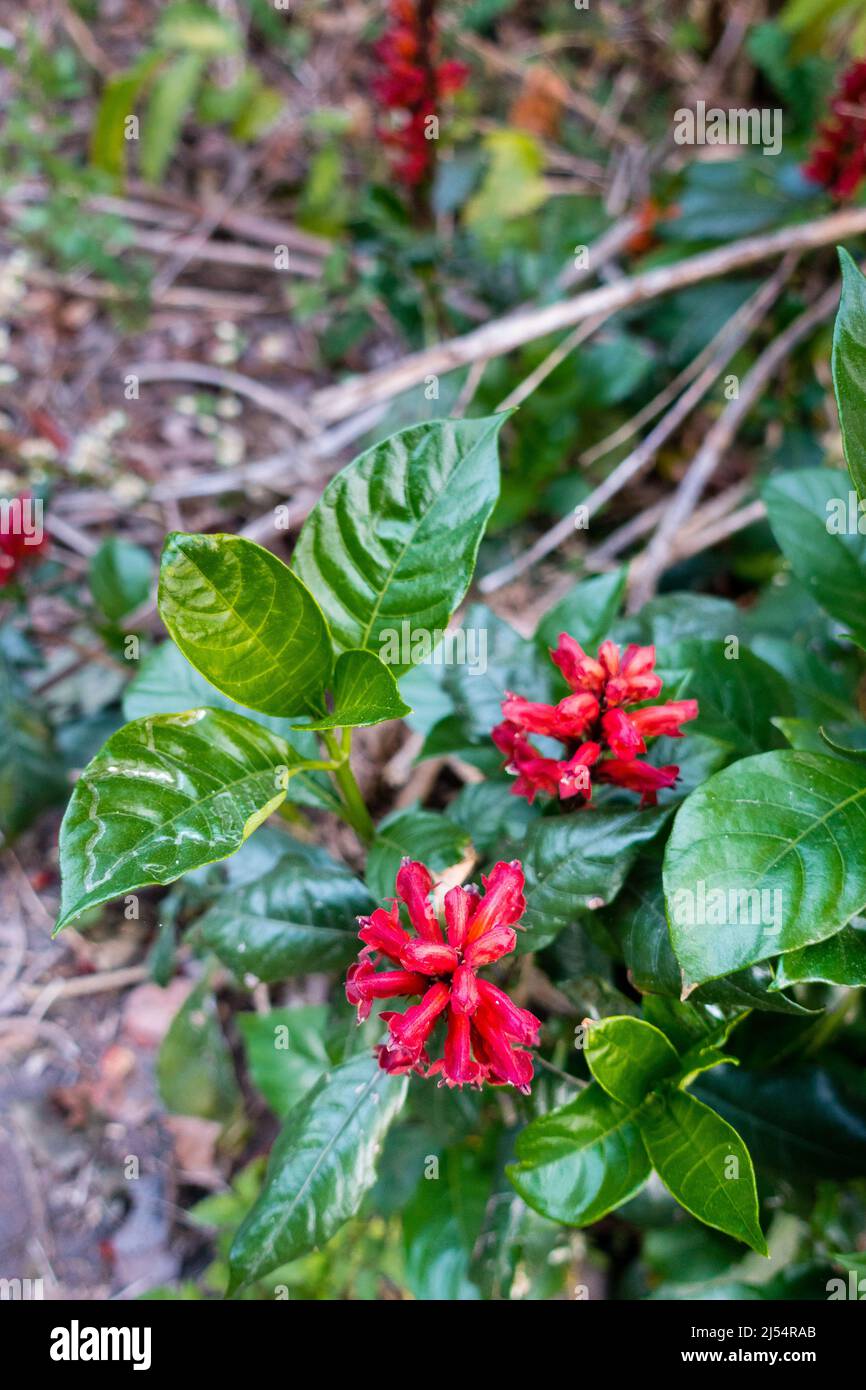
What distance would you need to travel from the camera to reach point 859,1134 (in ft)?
4.45

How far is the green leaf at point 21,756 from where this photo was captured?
2.20 metres

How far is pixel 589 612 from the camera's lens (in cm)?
141

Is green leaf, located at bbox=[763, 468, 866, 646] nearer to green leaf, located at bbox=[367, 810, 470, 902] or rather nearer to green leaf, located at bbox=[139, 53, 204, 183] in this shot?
green leaf, located at bbox=[367, 810, 470, 902]

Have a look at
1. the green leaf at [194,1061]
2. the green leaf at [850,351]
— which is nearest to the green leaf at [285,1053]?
the green leaf at [194,1061]

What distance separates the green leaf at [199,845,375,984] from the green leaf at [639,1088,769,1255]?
42cm

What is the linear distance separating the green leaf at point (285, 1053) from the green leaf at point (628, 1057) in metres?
0.87

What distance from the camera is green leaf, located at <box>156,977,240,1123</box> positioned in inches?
77.4

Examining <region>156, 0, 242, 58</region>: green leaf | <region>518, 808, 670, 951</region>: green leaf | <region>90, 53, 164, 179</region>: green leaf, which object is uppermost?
<region>156, 0, 242, 58</region>: green leaf

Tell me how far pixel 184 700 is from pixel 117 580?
40.7 inches

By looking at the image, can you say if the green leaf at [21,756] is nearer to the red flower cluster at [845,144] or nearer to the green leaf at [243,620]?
the green leaf at [243,620]

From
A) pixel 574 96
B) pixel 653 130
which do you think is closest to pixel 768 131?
pixel 653 130

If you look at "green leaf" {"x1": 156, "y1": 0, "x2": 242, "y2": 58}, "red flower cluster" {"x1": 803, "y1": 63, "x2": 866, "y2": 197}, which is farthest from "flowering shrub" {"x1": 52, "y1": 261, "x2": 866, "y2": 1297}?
"green leaf" {"x1": 156, "y1": 0, "x2": 242, "y2": 58}
